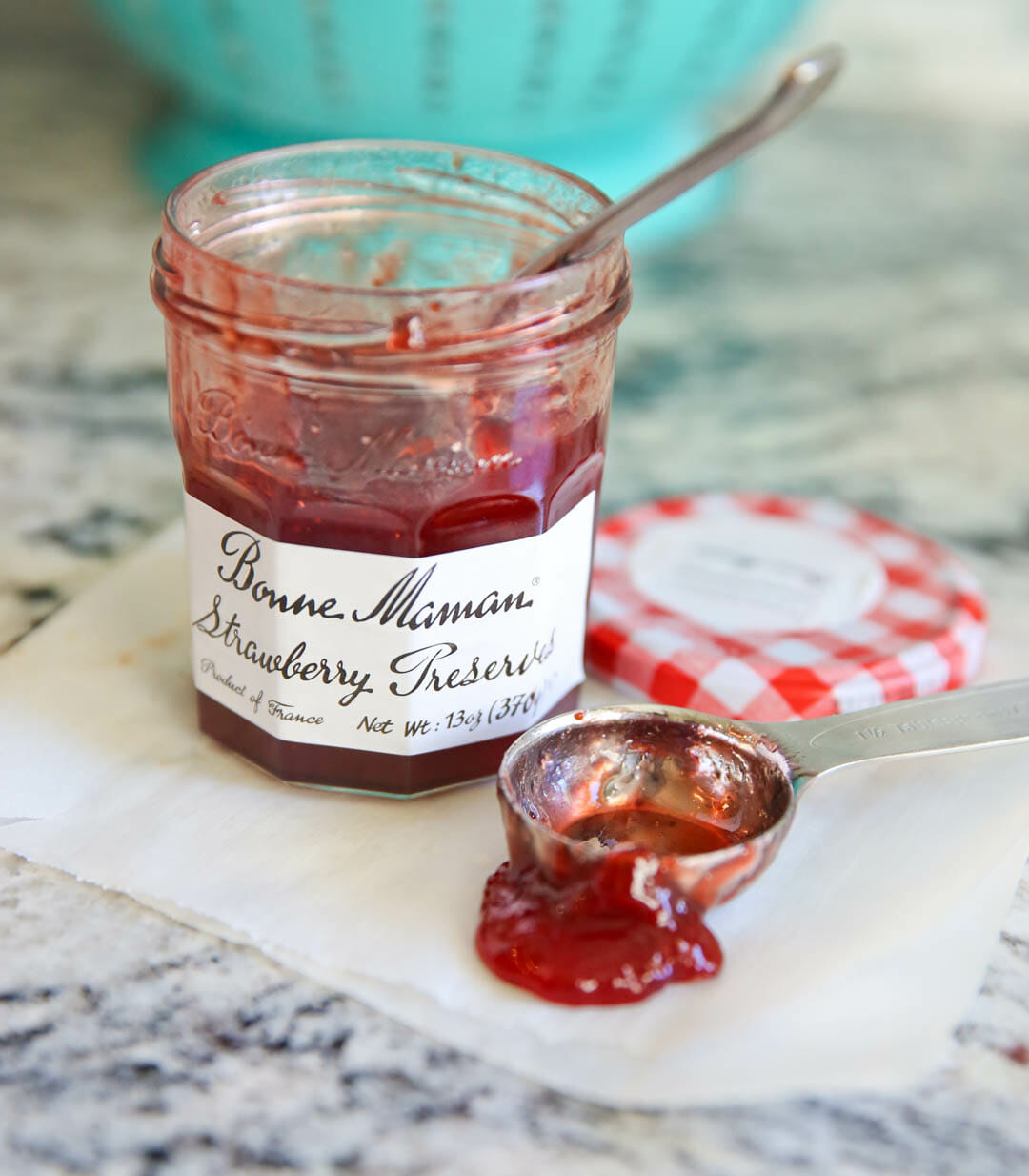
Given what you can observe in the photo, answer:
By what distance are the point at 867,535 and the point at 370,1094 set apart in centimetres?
62

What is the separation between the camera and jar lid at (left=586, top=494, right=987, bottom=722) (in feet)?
2.84

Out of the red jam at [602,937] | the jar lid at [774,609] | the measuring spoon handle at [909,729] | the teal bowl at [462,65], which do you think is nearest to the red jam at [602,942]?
the red jam at [602,937]

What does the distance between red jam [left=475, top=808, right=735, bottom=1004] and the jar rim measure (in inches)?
10.6

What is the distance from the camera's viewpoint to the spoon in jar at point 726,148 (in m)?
0.61

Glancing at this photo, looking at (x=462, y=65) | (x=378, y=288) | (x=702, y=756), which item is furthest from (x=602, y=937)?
(x=462, y=65)

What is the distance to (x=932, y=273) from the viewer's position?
5.32 ft

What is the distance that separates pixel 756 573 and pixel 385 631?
0.37 m

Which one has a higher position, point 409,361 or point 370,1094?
point 409,361

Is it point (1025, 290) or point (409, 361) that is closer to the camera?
point (409, 361)

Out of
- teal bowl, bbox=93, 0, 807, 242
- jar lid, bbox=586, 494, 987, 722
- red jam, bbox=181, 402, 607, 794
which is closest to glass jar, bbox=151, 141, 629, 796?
red jam, bbox=181, 402, 607, 794

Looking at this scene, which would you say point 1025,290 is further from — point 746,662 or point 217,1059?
point 217,1059

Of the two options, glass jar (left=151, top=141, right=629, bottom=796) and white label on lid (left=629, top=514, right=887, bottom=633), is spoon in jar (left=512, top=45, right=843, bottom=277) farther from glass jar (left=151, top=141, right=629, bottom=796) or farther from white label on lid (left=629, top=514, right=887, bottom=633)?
white label on lid (left=629, top=514, right=887, bottom=633)

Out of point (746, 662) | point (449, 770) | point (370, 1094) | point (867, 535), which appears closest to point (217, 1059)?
point (370, 1094)

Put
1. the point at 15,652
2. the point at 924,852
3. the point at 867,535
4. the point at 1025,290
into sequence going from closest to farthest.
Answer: the point at 924,852 → the point at 15,652 → the point at 867,535 → the point at 1025,290
